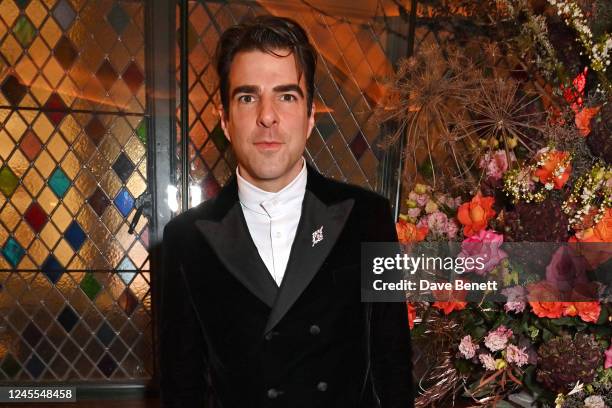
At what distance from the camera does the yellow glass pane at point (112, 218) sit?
201 centimetres

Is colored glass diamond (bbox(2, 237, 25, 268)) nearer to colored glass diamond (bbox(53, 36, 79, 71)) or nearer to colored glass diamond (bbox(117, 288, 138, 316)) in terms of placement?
colored glass diamond (bbox(117, 288, 138, 316))

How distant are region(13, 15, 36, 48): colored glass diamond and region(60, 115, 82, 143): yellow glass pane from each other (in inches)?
11.9

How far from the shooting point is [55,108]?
1.95m

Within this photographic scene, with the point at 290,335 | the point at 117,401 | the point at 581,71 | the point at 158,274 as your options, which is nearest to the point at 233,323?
the point at 290,335

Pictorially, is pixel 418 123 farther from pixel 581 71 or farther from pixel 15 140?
pixel 15 140

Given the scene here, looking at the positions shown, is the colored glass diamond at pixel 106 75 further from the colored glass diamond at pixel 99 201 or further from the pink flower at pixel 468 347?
the pink flower at pixel 468 347

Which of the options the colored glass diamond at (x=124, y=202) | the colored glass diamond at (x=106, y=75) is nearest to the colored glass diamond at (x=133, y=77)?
the colored glass diamond at (x=106, y=75)

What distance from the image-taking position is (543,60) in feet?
3.53

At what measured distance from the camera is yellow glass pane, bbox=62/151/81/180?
77.6 inches

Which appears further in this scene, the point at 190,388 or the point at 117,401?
the point at 117,401

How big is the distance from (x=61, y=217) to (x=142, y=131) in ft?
1.49

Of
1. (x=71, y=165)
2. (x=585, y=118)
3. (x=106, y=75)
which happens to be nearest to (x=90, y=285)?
(x=71, y=165)

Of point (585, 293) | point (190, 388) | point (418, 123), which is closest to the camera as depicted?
point (585, 293)

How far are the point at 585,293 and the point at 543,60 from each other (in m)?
0.49
